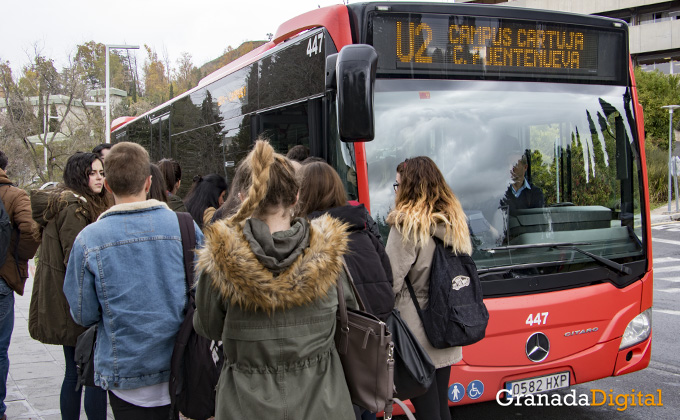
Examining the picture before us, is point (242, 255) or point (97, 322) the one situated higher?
point (242, 255)

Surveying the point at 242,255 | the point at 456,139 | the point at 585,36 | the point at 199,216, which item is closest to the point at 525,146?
the point at 456,139

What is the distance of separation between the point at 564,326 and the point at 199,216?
2939 millimetres

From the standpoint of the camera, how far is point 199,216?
16.4 feet

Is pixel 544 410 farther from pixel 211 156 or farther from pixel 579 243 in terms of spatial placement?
pixel 211 156

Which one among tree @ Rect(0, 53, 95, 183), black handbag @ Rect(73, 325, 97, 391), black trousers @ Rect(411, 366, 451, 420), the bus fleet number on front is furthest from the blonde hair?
tree @ Rect(0, 53, 95, 183)

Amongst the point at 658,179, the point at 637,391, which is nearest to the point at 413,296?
the point at 637,391

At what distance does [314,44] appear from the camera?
4633 mm

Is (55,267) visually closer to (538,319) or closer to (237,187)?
(237,187)

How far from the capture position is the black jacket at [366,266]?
298cm

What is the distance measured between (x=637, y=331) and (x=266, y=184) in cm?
363

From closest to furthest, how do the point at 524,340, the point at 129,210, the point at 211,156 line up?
the point at 129,210 → the point at 524,340 → the point at 211,156

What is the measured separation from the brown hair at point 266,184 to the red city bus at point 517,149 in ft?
5.29

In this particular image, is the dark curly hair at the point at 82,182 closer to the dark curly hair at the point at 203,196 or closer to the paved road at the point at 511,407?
the dark curly hair at the point at 203,196

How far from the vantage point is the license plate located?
162 inches
